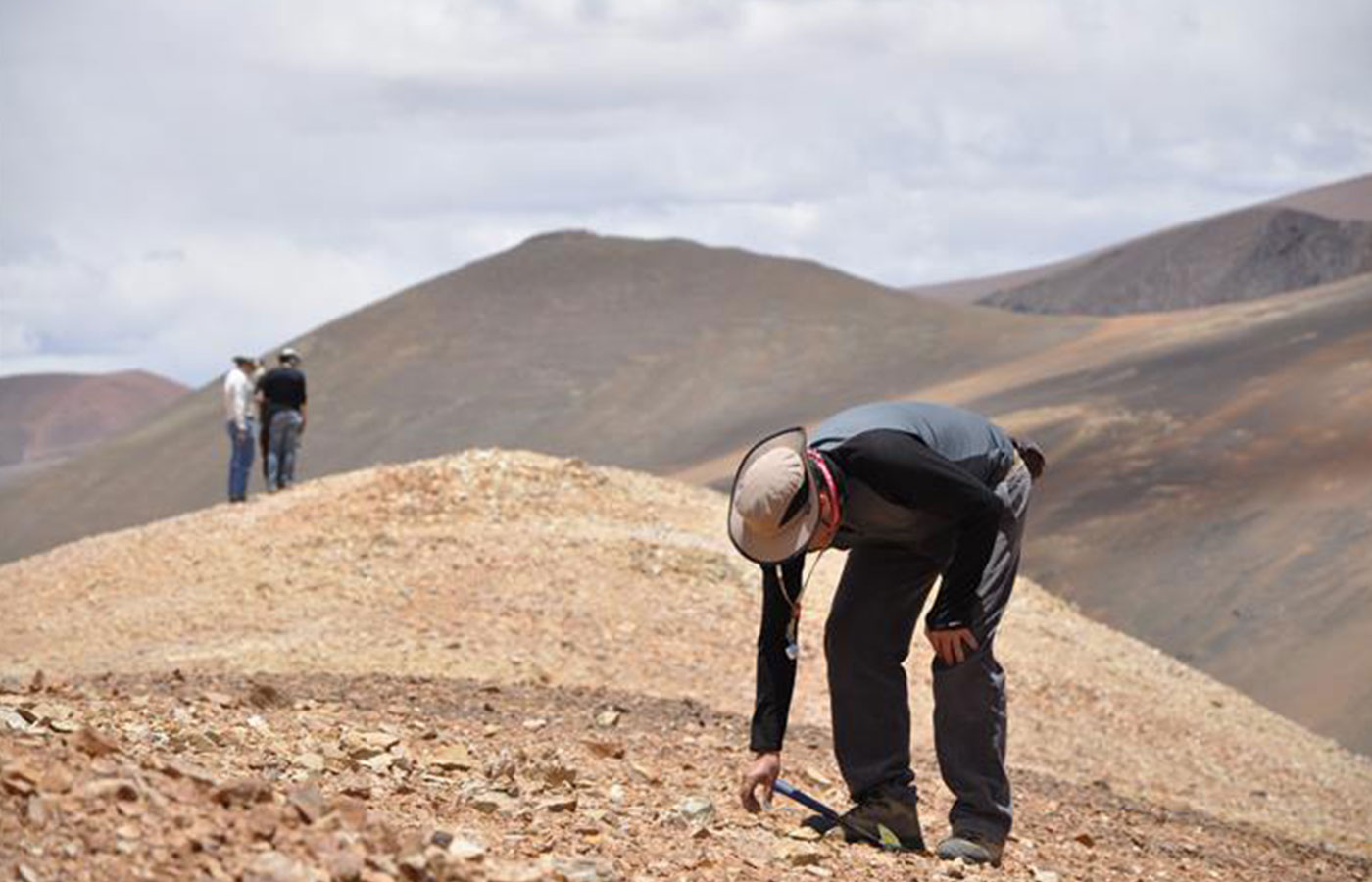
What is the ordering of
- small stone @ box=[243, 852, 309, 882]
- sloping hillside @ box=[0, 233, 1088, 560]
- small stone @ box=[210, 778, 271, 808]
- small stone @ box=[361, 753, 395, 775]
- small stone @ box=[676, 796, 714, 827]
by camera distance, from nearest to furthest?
small stone @ box=[243, 852, 309, 882]
small stone @ box=[210, 778, 271, 808]
small stone @ box=[676, 796, 714, 827]
small stone @ box=[361, 753, 395, 775]
sloping hillside @ box=[0, 233, 1088, 560]

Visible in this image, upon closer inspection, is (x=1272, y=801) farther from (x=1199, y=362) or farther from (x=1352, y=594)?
(x=1199, y=362)

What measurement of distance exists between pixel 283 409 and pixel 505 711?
449 inches

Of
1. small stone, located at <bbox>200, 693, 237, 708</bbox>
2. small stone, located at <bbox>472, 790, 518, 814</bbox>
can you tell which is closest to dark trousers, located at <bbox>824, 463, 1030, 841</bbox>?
small stone, located at <bbox>472, 790, 518, 814</bbox>

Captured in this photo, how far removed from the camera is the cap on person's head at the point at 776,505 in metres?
5.80

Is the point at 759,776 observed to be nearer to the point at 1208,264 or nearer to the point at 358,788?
the point at 358,788

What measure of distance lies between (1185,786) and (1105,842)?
5450mm

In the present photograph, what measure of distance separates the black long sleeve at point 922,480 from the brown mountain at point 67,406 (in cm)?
10132

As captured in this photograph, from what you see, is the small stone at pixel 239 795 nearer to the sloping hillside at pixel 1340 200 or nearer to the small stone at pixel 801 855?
the small stone at pixel 801 855

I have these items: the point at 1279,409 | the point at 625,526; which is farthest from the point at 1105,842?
the point at 1279,409

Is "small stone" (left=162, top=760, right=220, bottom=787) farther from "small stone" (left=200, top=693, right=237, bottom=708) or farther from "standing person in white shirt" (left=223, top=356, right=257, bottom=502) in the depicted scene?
"standing person in white shirt" (left=223, top=356, right=257, bottom=502)

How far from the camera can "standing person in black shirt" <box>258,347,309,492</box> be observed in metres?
20.9

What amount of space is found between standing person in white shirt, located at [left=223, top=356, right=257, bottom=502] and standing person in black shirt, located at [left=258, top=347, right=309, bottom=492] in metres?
0.20

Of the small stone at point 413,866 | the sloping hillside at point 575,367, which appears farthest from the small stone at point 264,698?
the sloping hillside at point 575,367

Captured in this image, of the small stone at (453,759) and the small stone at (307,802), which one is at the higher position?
the small stone at (307,802)
